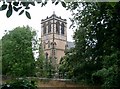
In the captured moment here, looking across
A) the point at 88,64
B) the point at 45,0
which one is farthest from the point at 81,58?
the point at 45,0

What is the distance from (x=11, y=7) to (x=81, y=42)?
11.5 ft

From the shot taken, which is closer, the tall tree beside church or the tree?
the tree

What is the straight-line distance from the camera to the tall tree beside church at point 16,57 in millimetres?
2608

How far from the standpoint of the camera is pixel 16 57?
3486 millimetres

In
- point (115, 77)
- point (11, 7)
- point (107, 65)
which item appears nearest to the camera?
point (11, 7)

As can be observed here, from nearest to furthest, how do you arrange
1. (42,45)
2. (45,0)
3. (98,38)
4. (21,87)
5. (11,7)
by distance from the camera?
(11,7) → (45,0) → (21,87) → (98,38) → (42,45)

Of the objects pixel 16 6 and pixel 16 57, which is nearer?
pixel 16 6

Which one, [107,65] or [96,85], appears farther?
[96,85]

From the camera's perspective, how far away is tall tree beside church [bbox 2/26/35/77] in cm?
261

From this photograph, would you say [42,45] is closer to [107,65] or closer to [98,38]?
[98,38]

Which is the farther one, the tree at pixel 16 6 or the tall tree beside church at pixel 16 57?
the tall tree beside church at pixel 16 57

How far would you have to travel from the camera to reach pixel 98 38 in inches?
157

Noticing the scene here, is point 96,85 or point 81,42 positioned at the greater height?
point 81,42

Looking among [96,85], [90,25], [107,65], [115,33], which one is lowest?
[96,85]
